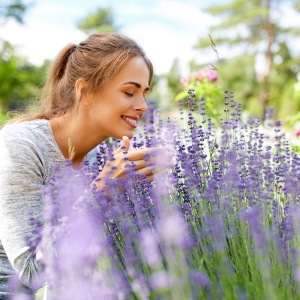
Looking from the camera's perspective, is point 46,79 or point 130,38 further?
point 46,79

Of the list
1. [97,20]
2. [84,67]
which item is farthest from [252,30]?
[84,67]

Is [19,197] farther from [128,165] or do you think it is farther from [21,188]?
[128,165]

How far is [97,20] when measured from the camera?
35219 millimetres

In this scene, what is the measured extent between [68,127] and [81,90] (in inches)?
6.6

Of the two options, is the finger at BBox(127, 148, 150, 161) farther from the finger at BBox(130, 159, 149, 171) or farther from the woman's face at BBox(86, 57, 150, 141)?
the woman's face at BBox(86, 57, 150, 141)

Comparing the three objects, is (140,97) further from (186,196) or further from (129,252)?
(129,252)

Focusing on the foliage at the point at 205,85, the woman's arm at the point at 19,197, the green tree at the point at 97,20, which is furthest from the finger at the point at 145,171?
the green tree at the point at 97,20

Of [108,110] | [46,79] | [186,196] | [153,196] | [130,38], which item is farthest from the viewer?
[46,79]

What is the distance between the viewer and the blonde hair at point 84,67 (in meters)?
2.31

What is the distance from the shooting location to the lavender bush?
3.85 ft

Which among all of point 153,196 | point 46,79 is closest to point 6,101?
point 46,79

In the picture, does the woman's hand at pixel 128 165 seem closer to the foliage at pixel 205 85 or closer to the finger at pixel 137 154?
the finger at pixel 137 154

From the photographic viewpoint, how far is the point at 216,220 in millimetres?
1449

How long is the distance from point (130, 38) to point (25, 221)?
1.05 m
